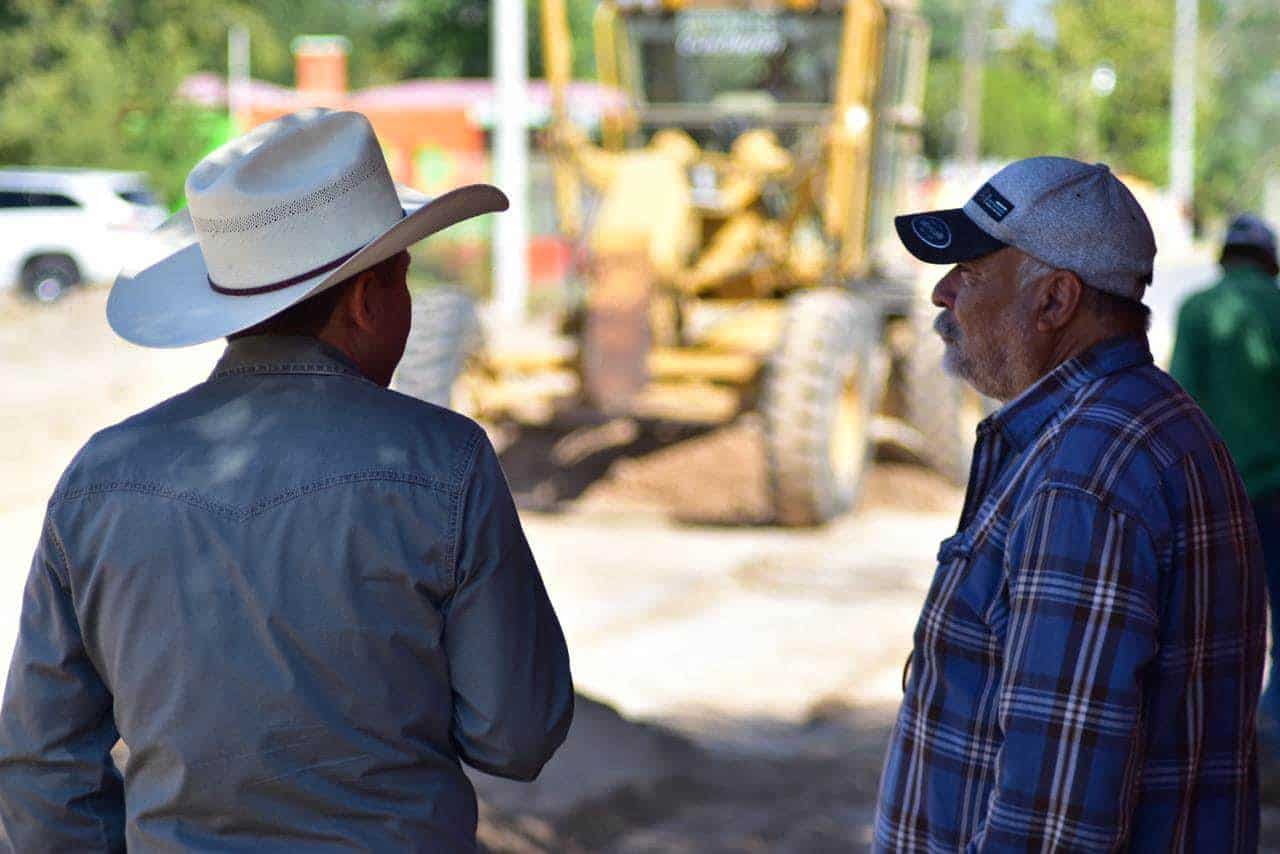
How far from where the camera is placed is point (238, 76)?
5894 cm

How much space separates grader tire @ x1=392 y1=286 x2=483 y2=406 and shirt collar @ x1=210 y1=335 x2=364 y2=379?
793 cm

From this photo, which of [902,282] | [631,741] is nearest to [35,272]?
[902,282]

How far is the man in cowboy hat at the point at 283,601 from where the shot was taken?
2.24 meters

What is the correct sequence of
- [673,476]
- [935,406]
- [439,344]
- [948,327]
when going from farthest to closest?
[673,476], [935,406], [439,344], [948,327]

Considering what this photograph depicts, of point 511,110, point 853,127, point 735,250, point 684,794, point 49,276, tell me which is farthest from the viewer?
point 49,276

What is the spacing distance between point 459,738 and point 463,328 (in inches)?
336

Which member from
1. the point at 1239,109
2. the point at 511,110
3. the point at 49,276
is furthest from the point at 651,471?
the point at 1239,109

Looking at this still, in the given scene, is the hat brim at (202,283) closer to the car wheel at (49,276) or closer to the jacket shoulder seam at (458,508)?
the jacket shoulder seam at (458,508)

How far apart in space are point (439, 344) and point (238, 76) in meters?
51.1

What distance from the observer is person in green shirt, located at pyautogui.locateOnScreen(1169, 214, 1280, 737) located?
6.02m

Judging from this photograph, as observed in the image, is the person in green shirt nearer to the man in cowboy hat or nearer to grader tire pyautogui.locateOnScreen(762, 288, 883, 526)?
grader tire pyautogui.locateOnScreen(762, 288, 883, 526)

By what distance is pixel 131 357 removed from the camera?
60.8ft

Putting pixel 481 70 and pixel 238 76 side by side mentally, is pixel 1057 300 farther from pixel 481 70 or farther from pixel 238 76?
pixel 238 76

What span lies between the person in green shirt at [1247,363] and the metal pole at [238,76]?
3561 centimetres
